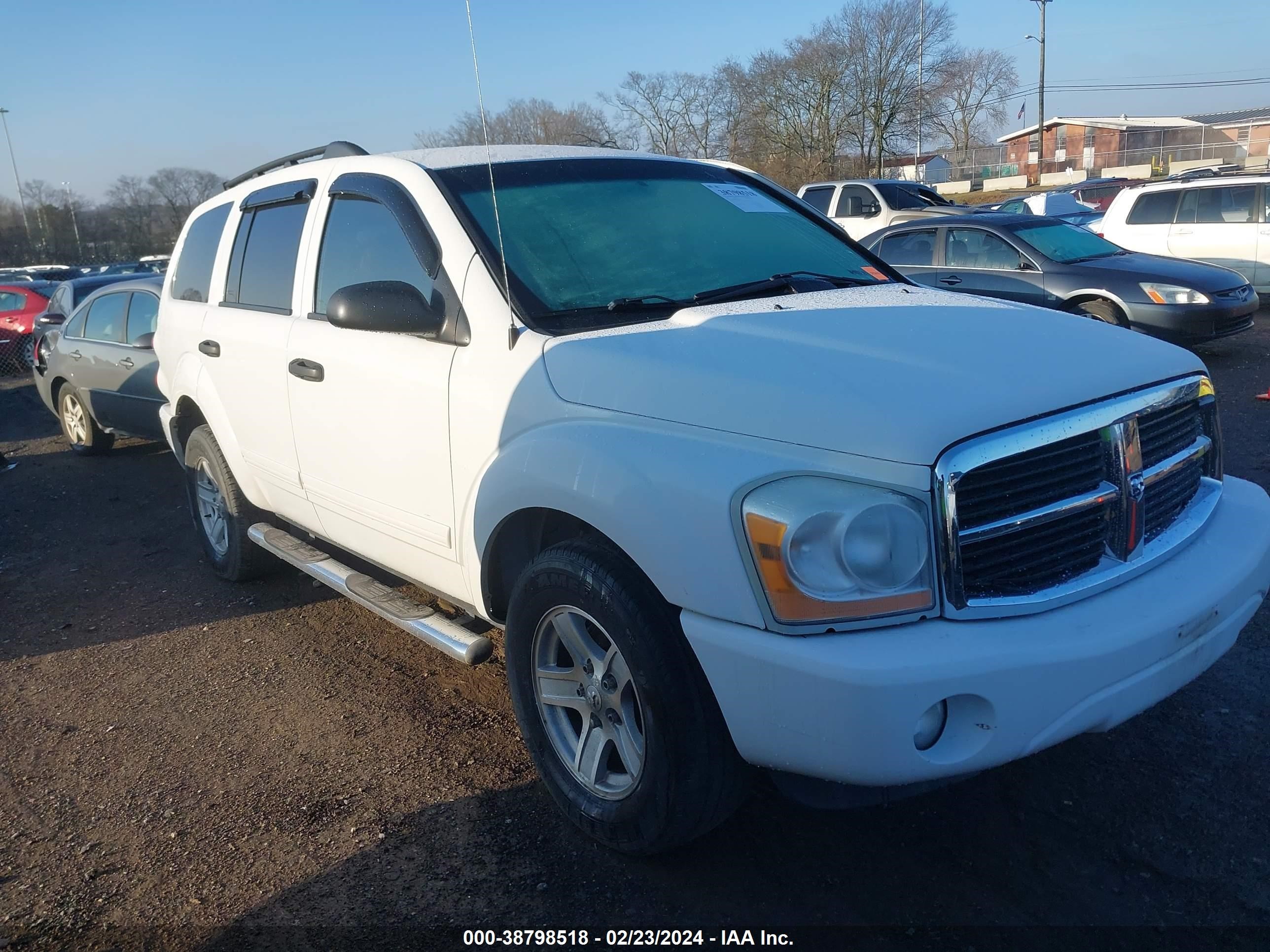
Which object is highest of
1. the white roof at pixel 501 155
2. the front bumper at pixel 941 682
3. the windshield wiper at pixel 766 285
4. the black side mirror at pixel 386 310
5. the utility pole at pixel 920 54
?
the utility pole at pixel 920 54

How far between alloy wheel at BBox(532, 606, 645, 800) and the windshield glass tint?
8.30m

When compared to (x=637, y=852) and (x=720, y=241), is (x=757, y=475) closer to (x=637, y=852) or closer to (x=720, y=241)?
(x=637, y=852)

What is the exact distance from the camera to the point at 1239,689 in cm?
345

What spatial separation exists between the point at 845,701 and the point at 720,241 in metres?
1.94

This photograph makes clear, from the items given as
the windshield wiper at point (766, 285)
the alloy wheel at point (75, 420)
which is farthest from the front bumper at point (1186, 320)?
the alloy wheel at point (75, 420)

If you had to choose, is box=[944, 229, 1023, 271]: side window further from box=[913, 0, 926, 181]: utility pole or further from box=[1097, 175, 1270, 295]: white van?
box=[913, 0, 926, 181]: utility pole

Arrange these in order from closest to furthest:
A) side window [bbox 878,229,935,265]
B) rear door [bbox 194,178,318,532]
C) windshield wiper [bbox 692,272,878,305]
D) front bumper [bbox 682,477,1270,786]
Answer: front bumper [bbox 682,477,1270,786], windshield wiper [bbox 692,272,878,305], rear door [bbox 194,178,318,532], side window [bbox 878,229,935,265]

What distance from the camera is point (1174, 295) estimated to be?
29.7ft

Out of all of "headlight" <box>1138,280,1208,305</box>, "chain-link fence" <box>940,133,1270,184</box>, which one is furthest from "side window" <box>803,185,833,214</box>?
"chain-link fence" <box>940,133,1270,184</box>

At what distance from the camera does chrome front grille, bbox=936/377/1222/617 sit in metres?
2.17

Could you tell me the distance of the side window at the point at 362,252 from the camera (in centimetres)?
333

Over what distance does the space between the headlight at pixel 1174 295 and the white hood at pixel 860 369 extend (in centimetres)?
→ 701

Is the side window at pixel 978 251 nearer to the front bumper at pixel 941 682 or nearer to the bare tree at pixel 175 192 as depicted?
the front bumper at pixel 941 682

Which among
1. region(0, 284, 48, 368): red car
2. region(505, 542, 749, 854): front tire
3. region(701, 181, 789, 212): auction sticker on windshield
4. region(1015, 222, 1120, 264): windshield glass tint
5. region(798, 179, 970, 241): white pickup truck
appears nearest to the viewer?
region(505, 542, 749, 854): front tire
